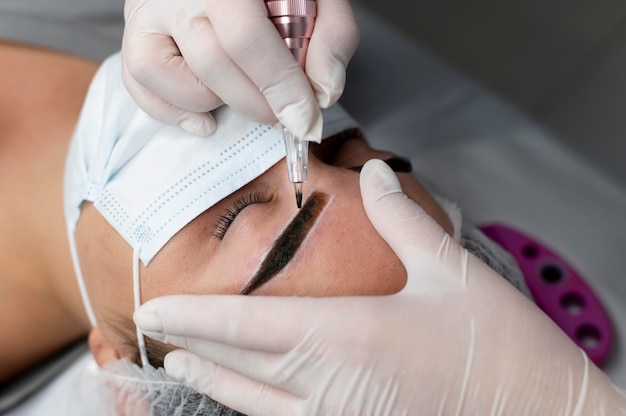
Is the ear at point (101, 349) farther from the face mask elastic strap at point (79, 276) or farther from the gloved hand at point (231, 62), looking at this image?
the gloved hand at point (231, 62)

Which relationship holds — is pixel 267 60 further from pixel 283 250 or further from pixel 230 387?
pixel 230 387

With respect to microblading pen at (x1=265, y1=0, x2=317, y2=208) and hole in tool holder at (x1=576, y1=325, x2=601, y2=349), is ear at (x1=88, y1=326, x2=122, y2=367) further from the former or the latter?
hole in tool holder at (x1=576, y1=325, x2=601, y2=349)

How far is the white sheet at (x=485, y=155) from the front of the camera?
1876mm

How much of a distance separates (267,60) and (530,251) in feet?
3.72

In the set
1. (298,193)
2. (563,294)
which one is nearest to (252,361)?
(298,193)

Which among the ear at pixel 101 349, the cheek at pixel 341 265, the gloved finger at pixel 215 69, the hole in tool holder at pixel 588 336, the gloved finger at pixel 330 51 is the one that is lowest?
the ear at pixel 101 349

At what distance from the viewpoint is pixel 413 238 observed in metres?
0.97

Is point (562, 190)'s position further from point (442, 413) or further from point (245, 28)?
point (245, 28)

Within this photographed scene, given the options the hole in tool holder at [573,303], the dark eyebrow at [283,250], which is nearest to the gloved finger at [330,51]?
the dark eyebrow at [283,250]

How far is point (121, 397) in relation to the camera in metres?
1.23

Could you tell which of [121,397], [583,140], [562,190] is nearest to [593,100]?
[583,140]

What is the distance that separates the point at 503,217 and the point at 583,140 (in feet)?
1.36

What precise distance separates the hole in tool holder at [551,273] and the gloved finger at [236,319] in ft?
3.37

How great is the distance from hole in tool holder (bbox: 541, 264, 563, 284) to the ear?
3.89ft
